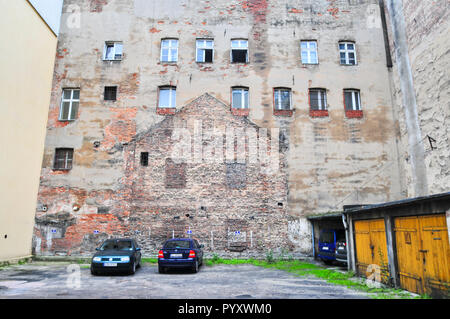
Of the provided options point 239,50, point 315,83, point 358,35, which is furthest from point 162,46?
point 358,35

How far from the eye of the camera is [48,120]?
1736cm

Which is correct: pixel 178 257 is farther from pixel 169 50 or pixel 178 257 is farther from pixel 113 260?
pixel 169 50

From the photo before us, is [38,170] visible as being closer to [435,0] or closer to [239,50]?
[239,50]

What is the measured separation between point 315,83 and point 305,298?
13.6m

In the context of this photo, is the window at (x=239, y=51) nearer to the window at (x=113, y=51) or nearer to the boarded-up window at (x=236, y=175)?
the boarded-up window at (x=236, y=175)

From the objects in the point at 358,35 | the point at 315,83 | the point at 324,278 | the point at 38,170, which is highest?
the point at 358,35

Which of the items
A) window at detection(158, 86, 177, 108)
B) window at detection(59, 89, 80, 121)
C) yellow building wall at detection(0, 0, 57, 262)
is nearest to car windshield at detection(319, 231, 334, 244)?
window at detection(158, 86, 177, 108)

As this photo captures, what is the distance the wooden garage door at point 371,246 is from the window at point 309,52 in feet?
36.4

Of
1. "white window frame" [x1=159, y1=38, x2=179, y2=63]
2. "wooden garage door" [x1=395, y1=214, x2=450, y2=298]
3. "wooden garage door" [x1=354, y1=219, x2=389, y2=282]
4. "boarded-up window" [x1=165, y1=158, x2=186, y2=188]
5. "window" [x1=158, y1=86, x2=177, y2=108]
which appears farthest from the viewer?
"white window frame" [x1=159, y1=38, x2=179, y2=63]

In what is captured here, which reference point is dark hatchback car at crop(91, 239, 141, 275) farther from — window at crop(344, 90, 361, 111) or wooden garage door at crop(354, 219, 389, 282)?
window at crop(344, 90, 361, 111)

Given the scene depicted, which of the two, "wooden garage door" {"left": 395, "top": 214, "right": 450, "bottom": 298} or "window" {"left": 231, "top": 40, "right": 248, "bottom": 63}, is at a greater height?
"window" {"left": 231, "top": 40, "right": 248, "bottom": 63}

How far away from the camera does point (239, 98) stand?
712 inches

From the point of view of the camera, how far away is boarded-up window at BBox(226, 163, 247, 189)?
1669cm

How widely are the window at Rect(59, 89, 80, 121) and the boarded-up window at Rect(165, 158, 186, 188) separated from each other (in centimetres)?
621
